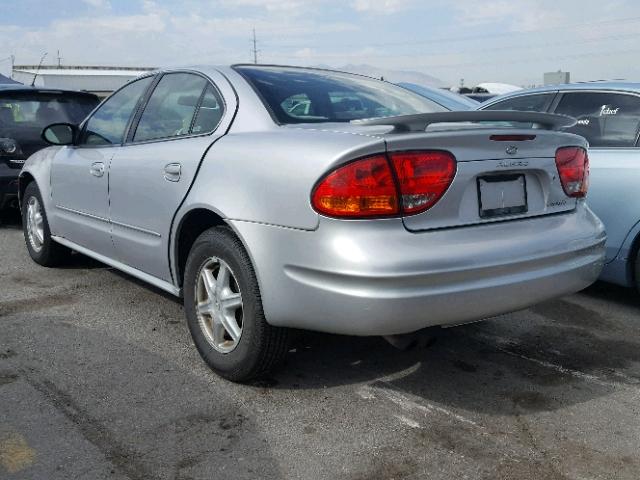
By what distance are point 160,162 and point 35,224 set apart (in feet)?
8.07

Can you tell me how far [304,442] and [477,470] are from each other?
68 cm

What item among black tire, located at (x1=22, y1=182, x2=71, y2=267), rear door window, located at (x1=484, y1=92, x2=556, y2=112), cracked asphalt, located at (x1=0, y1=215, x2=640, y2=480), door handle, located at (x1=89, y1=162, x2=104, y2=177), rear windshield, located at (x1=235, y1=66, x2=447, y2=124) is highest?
rear windshield, located at (x1=235, y1=66, x2=447, y2=124)

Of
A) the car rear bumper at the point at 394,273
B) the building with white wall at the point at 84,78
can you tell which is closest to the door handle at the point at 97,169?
the car rear bumper at the point at 394,273

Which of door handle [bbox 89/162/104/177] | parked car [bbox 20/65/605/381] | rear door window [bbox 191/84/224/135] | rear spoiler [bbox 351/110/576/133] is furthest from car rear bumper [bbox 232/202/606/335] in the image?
door handle [bbox 89/162/104/177]

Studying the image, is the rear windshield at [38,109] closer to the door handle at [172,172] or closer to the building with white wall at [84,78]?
the door handle at [172,172]

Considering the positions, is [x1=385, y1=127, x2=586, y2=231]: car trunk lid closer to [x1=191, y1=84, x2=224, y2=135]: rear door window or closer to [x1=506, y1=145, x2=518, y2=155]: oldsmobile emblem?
[x1=506, y1=145, x2=518, y2=155]: oldsmobile emblem

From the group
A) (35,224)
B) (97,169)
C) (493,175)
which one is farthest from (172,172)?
(35,224)

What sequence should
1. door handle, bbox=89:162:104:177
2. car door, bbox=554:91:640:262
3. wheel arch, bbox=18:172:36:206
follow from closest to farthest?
door handle, bbox=89:162:104:177
car door, bbox=554:91:640:262
wheel arch, bbox=18:172:36:206

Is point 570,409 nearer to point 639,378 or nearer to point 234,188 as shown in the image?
point 639,378

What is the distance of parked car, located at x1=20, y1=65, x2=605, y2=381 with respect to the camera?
2627mm

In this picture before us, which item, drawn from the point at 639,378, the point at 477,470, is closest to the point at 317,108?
the point at 477,470

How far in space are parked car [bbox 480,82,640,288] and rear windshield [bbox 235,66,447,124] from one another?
136cm

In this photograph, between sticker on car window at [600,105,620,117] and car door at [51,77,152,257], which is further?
sticker on car window at [600,105,620,117]

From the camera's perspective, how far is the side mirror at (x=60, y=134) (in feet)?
15.4
